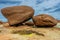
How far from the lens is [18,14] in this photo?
25.5ft

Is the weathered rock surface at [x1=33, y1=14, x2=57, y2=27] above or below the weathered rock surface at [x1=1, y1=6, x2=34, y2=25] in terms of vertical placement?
below

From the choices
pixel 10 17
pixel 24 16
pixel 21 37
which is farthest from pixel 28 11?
pixel 21 37

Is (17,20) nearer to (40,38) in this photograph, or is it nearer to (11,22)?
(11,22)

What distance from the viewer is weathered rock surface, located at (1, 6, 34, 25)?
769 centimetres

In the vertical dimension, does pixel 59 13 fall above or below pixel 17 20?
below

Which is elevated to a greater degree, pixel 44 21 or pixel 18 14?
pixel 18 14

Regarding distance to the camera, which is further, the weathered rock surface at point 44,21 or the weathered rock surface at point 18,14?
the weathered rock surface at point 18,14

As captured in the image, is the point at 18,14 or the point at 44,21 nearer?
the point at 44,21

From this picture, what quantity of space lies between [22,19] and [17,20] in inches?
8.2

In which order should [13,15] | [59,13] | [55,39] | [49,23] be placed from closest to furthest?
1. [55,39]
2. [49,23]
3. [13,15]
4. [59,13]

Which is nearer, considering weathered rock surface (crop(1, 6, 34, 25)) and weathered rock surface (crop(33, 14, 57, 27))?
weathered rock surface (crop(33, 14, 57, 27))

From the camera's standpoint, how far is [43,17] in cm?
746

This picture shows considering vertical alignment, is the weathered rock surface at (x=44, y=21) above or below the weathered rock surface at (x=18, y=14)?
below

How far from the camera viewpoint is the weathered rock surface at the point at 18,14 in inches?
303
